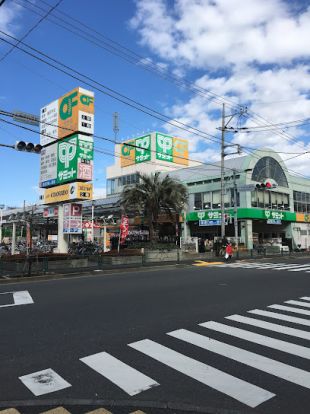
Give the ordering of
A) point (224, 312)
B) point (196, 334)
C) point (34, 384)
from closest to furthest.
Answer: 1. point (34, 384)
2. point (196, 334)
3. point (224, 312)

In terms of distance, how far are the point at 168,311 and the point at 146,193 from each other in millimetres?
24203

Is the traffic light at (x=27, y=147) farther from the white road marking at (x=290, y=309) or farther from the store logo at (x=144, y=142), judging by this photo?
the store logo at (x=144, y=142)

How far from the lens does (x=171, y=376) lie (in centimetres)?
523

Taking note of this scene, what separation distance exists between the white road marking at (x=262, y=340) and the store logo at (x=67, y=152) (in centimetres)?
2465

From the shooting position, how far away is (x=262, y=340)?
7004 millimetres

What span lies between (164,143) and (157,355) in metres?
64.1

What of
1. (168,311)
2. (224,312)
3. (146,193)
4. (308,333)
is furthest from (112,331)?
(146,193)

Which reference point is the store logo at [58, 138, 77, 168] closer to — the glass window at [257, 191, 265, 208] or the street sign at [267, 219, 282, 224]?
the glass window at [257, 191, 265, 208]

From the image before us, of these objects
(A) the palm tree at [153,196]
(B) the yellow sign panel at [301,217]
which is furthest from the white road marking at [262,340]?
(B) the yellow sign panel at [301,217]

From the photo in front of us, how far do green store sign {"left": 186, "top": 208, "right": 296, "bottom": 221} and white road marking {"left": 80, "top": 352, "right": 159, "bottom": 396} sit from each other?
38474 mm

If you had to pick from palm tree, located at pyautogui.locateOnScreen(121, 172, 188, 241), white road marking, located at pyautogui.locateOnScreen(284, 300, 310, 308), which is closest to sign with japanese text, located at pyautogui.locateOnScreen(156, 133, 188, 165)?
palm tree, located at pyautogui.locateOnScreen(121, 172, 188, 241)

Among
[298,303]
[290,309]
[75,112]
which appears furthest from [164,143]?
[290,309]

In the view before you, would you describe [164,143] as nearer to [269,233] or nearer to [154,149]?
[154,149]

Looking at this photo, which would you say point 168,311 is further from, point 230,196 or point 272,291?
point 230,196
